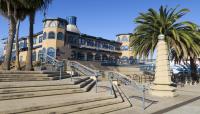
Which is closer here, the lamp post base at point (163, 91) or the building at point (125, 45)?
the lamp post base at point (163, 91)

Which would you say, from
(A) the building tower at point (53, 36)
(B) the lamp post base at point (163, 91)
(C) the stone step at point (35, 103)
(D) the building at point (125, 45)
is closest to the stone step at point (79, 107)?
(C) the stone step at point (35, 103)

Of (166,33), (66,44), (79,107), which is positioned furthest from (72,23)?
(79,107)

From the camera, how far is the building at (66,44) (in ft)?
141

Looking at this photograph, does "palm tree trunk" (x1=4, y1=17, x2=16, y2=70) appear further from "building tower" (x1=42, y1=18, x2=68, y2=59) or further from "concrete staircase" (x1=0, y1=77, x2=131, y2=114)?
"building tower" (x1=42, y1=18, x2=68, y2=59)

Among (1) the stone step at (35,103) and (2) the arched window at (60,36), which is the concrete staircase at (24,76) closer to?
(1) the stone step at (35,103)

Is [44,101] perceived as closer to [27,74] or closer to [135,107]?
[135,107]

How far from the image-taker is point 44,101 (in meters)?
9.28

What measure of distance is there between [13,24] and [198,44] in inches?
705

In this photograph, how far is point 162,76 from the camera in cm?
1667

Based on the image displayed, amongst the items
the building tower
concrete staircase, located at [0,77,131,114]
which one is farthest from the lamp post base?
the building tower

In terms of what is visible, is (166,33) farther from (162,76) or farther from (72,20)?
(72,20)

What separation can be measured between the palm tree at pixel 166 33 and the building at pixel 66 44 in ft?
48.3

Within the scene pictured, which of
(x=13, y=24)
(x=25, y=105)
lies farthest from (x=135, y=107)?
(x=13, y=24)

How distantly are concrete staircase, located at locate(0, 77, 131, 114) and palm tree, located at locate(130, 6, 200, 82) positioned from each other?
13.5m
